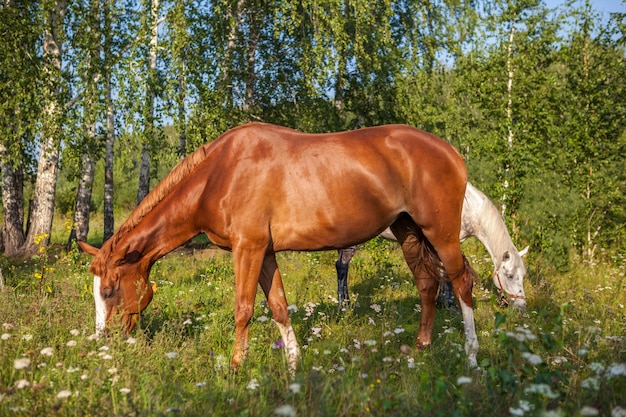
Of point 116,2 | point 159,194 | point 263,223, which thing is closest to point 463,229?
point 263,223

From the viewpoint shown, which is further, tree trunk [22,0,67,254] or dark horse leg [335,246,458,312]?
tree trunk [22,0,67,254]

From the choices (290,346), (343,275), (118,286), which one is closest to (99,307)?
(118,286)

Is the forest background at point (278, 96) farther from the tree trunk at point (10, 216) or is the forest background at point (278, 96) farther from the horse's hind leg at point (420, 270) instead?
the horse's hind leg at point (420, 270)

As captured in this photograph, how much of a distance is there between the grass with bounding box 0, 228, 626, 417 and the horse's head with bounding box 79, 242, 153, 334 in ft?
0.68

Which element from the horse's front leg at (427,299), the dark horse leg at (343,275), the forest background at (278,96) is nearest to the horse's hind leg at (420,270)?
the horse's front leg at (427,299)

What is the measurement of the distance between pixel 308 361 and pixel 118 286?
169 cm

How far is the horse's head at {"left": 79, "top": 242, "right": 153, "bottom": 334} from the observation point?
435cm

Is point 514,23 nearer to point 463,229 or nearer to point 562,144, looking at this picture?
point 562,144

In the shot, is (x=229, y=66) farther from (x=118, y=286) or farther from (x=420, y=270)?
(x=118, y=286)

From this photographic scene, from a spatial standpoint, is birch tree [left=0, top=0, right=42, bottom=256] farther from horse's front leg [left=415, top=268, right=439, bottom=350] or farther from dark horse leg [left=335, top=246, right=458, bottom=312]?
horse's front leg [left=415, top=268, right=439, bottom=350]

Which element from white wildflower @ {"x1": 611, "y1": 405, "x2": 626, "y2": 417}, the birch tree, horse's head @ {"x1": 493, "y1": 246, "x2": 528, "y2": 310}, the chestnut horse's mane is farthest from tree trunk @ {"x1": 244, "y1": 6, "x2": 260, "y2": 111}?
white wildflower @ {"x1": 611, "y1": 405, "x2": 626, "y2": 417}

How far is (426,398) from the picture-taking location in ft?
10.1

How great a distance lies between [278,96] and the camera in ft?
43.0

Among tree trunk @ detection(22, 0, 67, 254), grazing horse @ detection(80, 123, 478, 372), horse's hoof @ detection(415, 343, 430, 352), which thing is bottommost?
horse's hoof @ detection(415, 343, 430, 352)
